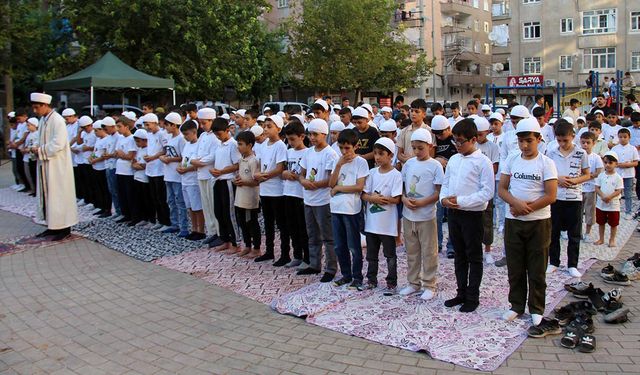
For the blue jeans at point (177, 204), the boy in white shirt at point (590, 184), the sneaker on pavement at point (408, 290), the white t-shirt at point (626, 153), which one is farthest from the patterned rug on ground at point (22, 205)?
the white t-shirt at point (626, 153)

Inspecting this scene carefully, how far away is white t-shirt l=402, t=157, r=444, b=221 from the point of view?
19.1 ft

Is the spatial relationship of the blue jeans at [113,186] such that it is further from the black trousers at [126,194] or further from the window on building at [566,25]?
the window on building at [566,25]

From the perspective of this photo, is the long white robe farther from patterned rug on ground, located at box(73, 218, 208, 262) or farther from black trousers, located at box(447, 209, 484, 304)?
black trousers, located at box(447, 209, 484, 304)

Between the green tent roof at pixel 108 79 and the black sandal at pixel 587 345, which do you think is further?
the green tent roof at pixel 108 79

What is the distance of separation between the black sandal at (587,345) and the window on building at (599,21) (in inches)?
1714

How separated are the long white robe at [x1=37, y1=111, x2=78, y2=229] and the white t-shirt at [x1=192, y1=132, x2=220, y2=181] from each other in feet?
7.83

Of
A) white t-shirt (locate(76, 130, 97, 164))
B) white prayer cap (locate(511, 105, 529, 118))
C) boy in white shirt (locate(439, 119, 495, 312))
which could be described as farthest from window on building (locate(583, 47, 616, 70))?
boy in white shirt (locate(439, 119, 495, 312))

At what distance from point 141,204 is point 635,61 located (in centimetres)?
4204

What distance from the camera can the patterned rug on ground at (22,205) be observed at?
1093 cm

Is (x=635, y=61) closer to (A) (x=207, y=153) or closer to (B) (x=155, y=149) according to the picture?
(B) (x=155, y=149)

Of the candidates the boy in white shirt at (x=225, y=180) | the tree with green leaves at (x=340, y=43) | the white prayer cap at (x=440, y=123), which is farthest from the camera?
the tree with green leaves at (x=340, y=43)

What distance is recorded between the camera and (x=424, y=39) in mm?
46688

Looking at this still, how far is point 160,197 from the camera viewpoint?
9406mm

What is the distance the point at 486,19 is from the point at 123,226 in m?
51.9
